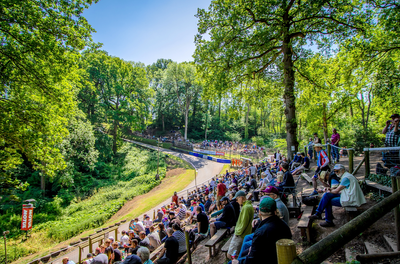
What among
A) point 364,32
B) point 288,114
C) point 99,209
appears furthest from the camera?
point 99,209

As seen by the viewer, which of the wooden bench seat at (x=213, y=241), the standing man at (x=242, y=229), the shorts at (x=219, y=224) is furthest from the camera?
the shorts at (x=219, y=224)

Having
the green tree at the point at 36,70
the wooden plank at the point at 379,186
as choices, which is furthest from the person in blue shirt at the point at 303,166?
the green tree at the point at 36,70

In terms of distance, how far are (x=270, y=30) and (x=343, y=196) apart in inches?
336

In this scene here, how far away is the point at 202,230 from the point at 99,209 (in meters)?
16.6

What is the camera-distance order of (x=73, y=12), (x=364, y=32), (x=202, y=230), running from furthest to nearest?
(x=364, y=32) → (x=73, y=12) → (x=202, y=230)

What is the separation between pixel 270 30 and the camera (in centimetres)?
1010

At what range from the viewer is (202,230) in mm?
6406

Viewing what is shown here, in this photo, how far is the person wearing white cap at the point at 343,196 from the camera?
14.0 ft

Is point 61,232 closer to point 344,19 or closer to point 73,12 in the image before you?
point 73,12

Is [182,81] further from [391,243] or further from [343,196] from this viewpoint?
[391,243]

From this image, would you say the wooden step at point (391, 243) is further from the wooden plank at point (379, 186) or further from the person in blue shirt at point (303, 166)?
the person in blue shirt at point (303, 166)

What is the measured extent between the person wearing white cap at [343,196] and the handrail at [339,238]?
2.54 metres

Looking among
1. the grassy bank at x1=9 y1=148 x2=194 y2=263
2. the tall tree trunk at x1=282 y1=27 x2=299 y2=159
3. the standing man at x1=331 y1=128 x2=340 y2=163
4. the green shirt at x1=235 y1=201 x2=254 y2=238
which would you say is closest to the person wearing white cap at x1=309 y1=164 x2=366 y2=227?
the green shirt at x1=235 y1=201 x2=254 y2=238

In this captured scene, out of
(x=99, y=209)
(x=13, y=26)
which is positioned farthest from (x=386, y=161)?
(x=99, y=209)
